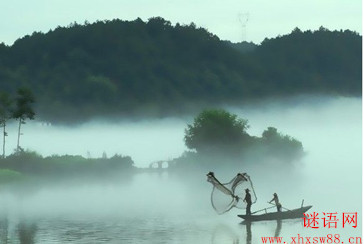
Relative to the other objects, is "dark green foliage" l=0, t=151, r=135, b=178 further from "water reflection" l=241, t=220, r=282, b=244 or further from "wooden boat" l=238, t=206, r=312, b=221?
"water reflection" l=241, t=220, r=282, b=244

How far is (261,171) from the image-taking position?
509 feet

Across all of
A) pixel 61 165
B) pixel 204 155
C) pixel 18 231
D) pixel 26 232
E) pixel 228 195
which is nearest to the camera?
pixel 26 232

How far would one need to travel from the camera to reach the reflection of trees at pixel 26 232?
59.6m

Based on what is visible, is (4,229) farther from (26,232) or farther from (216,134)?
(216,134)


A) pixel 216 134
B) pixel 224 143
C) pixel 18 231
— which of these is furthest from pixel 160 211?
pixel 224 143

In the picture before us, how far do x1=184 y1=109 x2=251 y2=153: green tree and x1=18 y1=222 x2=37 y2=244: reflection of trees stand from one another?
80.3m

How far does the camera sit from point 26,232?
214 feet

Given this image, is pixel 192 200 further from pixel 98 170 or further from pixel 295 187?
pixel 98 170

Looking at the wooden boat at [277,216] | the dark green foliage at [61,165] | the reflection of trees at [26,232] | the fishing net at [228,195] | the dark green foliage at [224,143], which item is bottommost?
the reflection of trees at [26,232]

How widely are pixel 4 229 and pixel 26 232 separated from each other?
323 cm

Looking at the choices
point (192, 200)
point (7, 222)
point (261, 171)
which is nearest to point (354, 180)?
point (261, 171)

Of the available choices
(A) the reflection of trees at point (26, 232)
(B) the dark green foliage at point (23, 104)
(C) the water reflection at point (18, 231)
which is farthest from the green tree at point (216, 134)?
(A) the reflection of trees at point (26, 232)

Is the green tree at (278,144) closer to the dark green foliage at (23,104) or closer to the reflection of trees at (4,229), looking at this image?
the dark green foliage at (23,104)

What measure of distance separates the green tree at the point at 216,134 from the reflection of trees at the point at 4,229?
7490 centimetres
